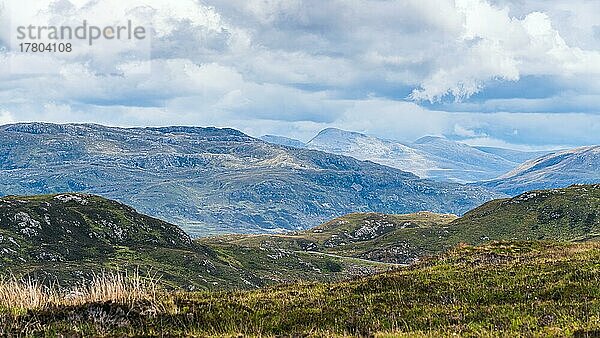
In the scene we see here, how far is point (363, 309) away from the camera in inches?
1091

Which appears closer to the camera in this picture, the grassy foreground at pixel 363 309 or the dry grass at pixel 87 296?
the grassy foreground at pixel 363 309

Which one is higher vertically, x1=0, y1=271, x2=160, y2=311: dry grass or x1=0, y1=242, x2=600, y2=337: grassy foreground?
x1=0, y1=271, x2=160, y2=311: dry grass

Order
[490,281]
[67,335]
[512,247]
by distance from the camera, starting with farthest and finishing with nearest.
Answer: [512,247], [490,281], [67,335]

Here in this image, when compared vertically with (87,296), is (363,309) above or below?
below

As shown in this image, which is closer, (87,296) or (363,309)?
(87,296)

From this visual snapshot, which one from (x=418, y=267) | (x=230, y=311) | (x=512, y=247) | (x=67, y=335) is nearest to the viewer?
(x=67, y=335)

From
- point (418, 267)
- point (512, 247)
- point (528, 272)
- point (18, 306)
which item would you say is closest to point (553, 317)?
point (528, 272)

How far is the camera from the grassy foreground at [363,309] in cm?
2270

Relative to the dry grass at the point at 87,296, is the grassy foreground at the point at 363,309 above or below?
below

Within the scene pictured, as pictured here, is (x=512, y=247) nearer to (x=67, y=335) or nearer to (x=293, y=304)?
(x=293, y=304)

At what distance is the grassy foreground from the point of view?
2270 centimetres

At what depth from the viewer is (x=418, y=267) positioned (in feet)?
138

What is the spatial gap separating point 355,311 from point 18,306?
14250 millimetres

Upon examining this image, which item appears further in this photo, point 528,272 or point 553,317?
point 528,272
